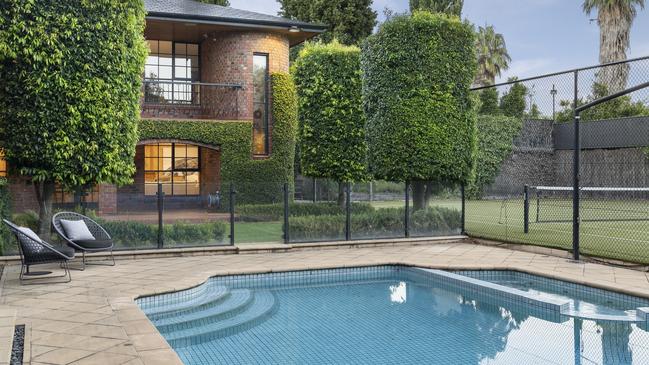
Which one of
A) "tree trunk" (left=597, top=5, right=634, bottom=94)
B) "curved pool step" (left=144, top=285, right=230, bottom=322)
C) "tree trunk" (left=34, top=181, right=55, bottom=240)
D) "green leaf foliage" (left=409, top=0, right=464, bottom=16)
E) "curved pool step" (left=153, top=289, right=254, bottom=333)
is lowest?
"curved pool step" (left=153, top=289, right=254, bottom=333)

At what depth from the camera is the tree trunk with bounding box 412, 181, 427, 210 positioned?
13.2 m

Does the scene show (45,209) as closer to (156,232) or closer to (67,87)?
(156,232)

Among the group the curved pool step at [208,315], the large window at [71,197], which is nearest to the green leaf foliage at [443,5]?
the large window at [71,197]

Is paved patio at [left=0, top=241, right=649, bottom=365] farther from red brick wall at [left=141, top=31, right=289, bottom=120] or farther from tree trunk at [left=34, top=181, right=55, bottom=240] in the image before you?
red brick wall at [left=141, top=31, right=289, bottom=120]

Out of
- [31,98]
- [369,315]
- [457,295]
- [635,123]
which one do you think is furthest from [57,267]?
[635,123]

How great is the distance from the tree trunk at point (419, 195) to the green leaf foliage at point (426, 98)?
0.43 m

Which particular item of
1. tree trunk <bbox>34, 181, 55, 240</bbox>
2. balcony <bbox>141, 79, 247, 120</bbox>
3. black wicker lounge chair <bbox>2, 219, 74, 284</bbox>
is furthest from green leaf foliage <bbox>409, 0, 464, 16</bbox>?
black wicker lounge chair <bbox>2, 219, 74, 284</bbox>

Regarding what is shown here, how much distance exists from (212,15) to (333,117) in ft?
19.1

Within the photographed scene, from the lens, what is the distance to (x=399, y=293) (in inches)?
343

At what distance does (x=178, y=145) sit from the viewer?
21.0m

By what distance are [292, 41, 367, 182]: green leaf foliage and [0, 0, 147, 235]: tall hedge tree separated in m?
7.32

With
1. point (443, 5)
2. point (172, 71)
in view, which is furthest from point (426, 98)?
point (443, 5)

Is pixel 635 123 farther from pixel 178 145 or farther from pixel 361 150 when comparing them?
pixel 178 145

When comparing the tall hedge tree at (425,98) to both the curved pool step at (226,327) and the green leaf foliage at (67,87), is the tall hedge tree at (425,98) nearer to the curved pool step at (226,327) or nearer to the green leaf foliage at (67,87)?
the green leaf foliage at (67,87)
